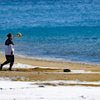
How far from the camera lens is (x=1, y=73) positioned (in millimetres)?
9438

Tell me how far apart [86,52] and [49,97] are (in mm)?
13495

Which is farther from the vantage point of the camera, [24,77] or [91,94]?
[24,77]

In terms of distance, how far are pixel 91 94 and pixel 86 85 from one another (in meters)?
1.17

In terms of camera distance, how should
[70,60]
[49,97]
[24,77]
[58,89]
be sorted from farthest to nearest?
1. [70,60]
2. [24,77]
3. [58,89]
4. [49,97]

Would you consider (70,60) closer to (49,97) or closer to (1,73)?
(1,73)

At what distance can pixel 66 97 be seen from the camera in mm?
6176

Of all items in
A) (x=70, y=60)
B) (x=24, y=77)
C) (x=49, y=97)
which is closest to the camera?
(x=49, y=97)

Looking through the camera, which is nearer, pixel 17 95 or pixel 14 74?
pixel 17 95

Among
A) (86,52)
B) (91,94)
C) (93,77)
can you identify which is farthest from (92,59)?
(91,94)

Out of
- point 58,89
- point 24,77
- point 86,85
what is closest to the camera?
point 58,89

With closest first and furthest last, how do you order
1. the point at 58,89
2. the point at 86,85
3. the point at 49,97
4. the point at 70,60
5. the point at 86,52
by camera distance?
1. the point at 49,97
2. the point at 58,89
3. the point at 86,85
4. the point at 70,60
5. the point at 86,52

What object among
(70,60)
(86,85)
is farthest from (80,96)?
(70,60)

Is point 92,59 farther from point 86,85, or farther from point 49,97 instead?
point 49,97

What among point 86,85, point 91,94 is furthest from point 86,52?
point 91,94
